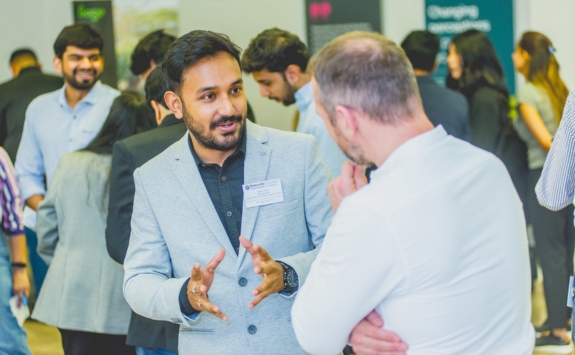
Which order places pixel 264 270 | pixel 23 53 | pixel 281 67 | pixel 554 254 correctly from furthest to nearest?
pixel 23 53
pixel 554 254
pixel 281 67
pixel 264 270

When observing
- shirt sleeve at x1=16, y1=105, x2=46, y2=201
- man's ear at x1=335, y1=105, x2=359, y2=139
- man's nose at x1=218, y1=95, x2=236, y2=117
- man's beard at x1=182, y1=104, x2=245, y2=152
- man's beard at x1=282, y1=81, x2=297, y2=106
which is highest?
man's ear at x1=335, y1=105, x2=359, y2=139

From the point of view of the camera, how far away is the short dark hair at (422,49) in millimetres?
4031

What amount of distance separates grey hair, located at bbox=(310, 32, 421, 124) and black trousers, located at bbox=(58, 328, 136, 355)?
2.03 metres

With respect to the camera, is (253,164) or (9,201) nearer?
(253,164)

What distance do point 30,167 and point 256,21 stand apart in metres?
2.89

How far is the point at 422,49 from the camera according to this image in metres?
4.04

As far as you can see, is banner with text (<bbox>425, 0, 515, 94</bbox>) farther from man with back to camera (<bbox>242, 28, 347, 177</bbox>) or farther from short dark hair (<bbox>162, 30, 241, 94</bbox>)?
short dark hair (<bbox>162, 30, 241, 94</bbox>)

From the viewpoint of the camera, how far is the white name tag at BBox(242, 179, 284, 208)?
2035mm

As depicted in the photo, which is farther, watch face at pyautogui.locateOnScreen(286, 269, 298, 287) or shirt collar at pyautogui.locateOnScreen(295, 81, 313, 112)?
shirt collar at pyautogui.locateOnScreen(295, 81, 313, 112)

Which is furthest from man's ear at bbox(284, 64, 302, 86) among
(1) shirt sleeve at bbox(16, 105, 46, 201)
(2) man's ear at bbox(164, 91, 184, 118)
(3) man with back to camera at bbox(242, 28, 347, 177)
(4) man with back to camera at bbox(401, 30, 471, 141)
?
(2) man's ear at bbox(164, 91, 184, 118)

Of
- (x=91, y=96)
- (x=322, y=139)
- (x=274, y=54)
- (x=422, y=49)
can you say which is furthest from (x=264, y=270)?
(x=91, y=96)

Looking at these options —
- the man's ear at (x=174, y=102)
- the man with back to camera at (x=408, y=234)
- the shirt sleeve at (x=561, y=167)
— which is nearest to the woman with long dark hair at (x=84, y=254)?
the man's ear at (x=174, y=102)

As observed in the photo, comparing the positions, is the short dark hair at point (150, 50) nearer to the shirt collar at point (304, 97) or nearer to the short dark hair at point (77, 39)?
the short dark hair at point (77, 39)

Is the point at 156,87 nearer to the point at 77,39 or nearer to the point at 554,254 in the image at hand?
the point at 77,39
